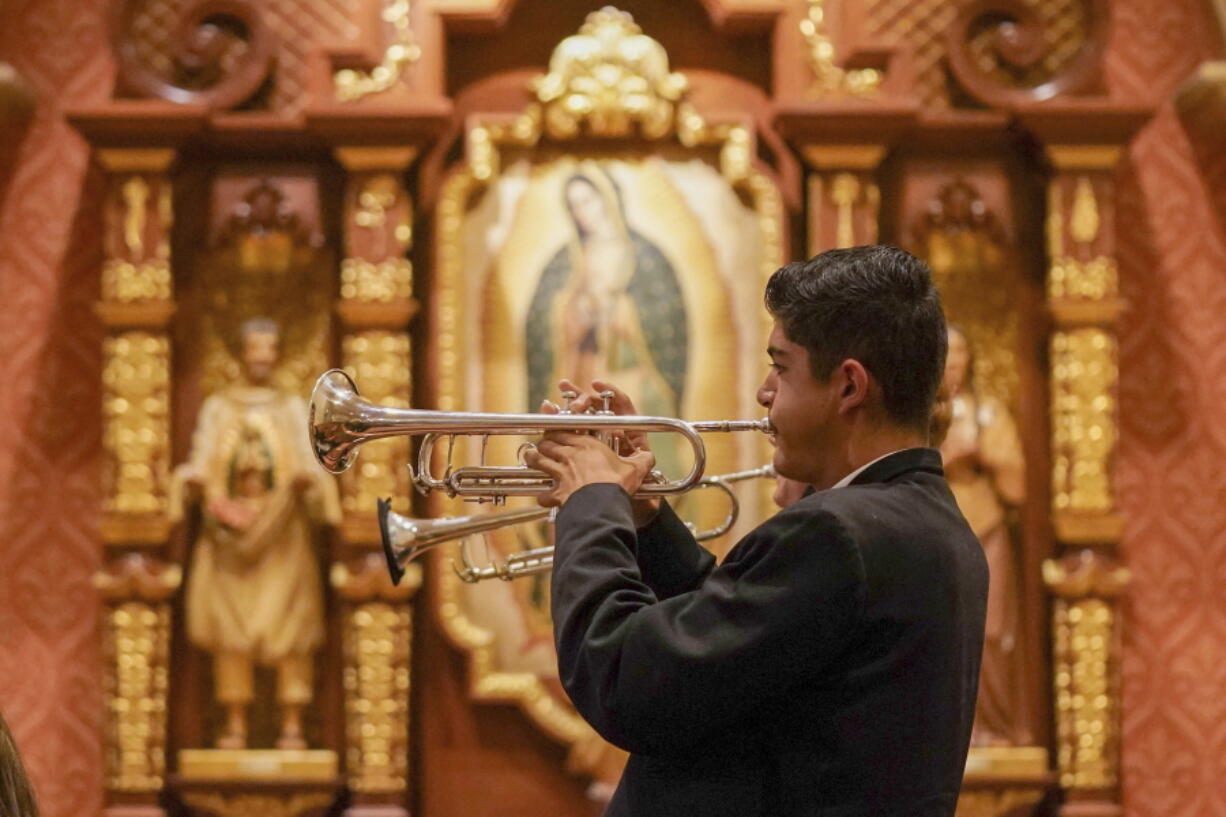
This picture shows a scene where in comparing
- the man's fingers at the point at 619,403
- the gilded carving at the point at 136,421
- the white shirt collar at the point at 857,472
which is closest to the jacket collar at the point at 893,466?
the white shirt collar at the point at 857,472

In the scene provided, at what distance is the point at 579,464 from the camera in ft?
7.61

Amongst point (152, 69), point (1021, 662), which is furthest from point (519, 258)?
point (1021, 662)

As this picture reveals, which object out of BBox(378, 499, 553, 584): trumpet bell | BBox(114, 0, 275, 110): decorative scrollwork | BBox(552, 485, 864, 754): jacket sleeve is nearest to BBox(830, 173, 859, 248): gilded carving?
BBox(378, 499, 553, 584): trumpet bell

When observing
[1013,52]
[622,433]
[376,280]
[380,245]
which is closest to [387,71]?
[380,245]

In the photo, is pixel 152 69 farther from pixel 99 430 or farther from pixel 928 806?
pixel 928 806

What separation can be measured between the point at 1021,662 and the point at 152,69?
3465 millimetres

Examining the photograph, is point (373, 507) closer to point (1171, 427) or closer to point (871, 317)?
point (1171, 427)

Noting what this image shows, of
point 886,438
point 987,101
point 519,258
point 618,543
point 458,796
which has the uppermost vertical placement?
point 987,101

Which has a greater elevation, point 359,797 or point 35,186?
point 35,186

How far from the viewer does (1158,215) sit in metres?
5.34

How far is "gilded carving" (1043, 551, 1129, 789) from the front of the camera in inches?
195

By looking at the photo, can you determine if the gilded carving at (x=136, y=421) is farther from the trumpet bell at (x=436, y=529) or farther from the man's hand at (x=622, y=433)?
the man's hand at (x=622, y=433)

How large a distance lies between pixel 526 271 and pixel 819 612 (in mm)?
3329

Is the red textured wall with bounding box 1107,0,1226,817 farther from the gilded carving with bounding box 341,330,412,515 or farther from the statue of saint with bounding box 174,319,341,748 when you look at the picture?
the statue of saint with bounding box 174,319,341,748
